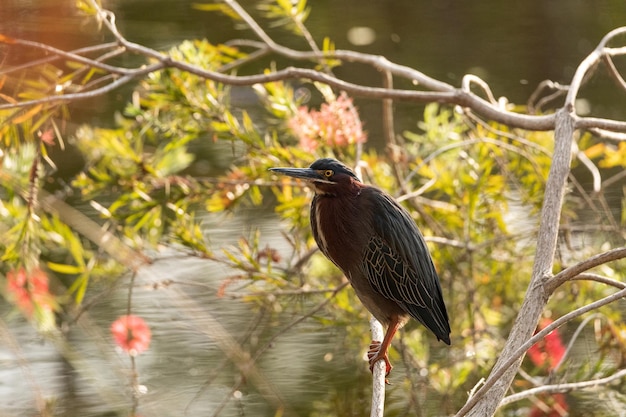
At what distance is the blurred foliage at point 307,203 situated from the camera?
2650 millimetres

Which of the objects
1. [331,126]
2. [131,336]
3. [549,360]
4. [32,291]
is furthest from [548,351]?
[32,291]

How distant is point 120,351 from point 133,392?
1.05 feet

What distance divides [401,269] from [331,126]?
76 cm

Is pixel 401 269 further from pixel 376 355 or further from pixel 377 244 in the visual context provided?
pixel 376 355

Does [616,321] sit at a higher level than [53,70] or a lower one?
lower

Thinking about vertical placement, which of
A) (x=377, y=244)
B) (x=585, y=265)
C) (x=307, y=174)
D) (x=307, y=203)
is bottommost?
(x=585, y=265)

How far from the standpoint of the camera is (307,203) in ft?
9.04

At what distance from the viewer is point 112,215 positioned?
104 inches

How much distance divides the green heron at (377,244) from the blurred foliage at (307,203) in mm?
560

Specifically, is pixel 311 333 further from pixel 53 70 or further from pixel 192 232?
pixel 53 70

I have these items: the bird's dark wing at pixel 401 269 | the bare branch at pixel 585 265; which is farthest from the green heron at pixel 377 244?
the bare branch at pixel 585 265

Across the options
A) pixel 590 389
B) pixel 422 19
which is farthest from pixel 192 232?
pixel 422 19

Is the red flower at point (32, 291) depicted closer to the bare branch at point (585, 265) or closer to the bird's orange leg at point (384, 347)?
the bird's orange leg at point (384, 347)

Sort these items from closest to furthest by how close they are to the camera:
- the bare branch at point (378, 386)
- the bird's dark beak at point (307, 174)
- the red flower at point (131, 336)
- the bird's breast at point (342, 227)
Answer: the bare branch at point (378, 386) < the bird's dark beak at point (307, 174) < the bird's breast at point (342, 227) < the red flower at point (131, 336)
